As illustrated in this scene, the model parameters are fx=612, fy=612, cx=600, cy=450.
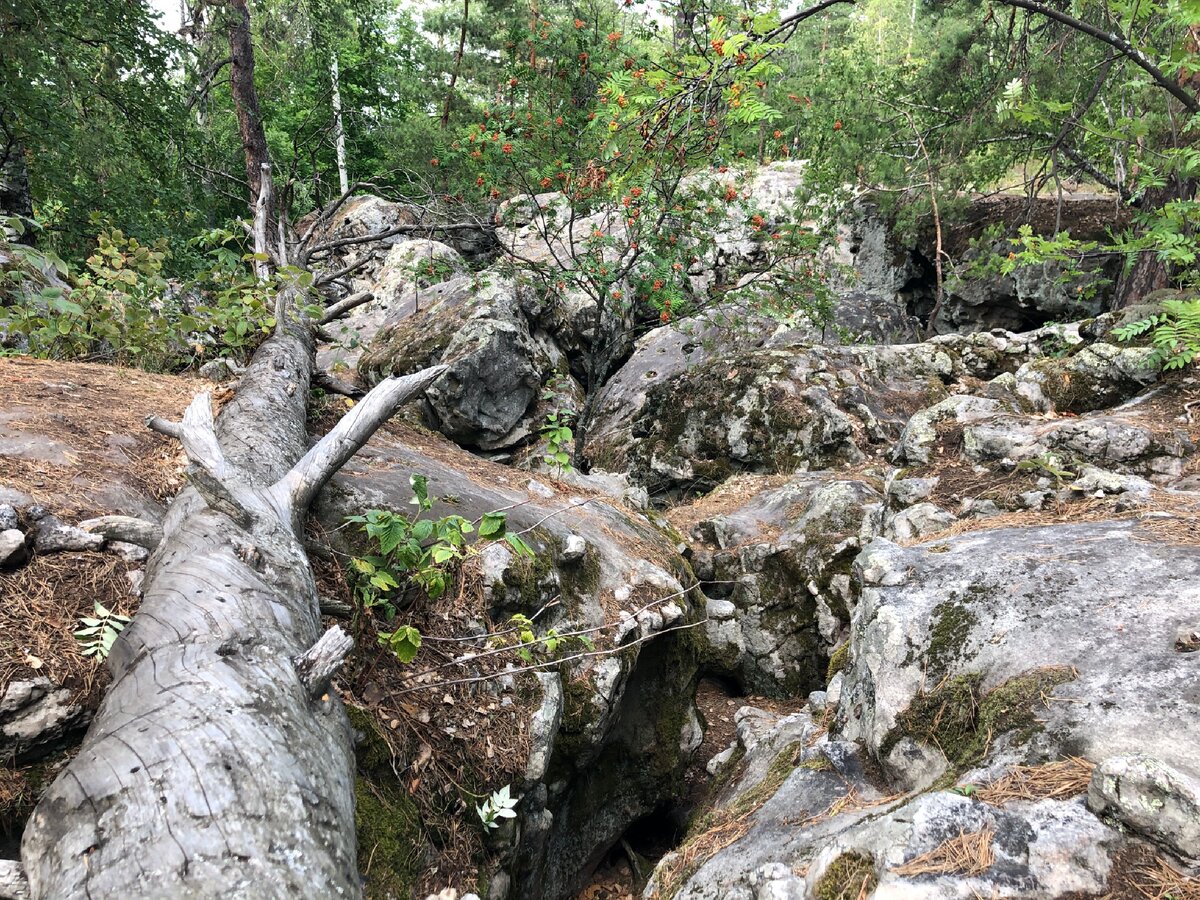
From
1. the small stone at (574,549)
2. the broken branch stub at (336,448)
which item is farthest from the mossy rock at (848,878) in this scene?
the broken branch stub at (336,448)

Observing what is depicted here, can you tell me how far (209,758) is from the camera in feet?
5.16

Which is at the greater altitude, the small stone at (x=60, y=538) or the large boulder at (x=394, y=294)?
the large boulder at (x=394, y=294)

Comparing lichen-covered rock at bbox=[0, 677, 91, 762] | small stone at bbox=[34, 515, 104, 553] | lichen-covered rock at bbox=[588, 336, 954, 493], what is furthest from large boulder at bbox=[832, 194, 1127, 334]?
lichen-covered rock at bbox=[0, 677, 91, 762]

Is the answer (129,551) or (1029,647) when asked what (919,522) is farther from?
(129,551)

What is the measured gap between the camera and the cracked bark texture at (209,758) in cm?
136

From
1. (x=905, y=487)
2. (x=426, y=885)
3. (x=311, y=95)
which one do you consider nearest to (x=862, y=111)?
(x=905, y=487)

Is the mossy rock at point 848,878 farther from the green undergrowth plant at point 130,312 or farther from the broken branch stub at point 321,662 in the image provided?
the green undergrowth plant at point 130,312

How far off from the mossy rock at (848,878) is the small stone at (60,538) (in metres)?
3.04

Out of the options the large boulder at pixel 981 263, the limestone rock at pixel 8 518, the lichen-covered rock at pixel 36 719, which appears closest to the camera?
the lichen-covered rock at pixel 36 719

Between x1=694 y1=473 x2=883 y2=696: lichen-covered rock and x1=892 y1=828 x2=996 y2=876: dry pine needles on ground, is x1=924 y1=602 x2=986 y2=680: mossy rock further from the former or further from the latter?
x1=694 y1=473 x2=883 y2=696: lichen-covered rock

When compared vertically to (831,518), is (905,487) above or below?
above

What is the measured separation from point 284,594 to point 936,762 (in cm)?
271

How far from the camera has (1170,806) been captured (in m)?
1.60

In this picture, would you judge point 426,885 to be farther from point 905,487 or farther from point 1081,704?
point 905,487
